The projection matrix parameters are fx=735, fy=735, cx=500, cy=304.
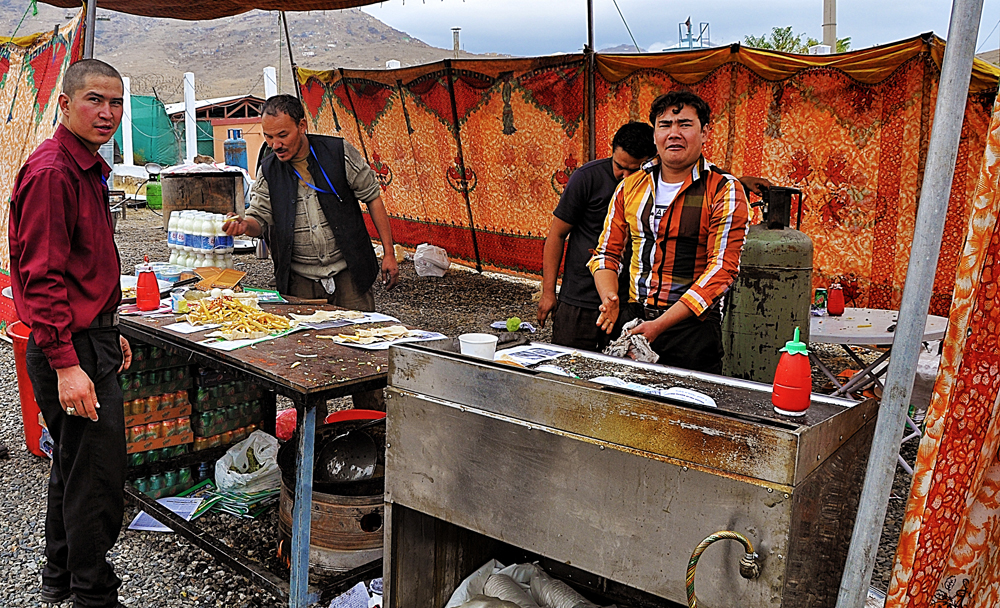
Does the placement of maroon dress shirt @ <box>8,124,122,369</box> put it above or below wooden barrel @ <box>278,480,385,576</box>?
above

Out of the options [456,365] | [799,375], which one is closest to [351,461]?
[456,365]

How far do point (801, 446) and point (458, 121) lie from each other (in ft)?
26.1

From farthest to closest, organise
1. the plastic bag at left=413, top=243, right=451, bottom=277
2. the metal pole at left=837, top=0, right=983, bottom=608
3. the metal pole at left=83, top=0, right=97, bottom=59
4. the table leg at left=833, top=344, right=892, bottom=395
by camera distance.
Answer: the plastic bag at left=413, top=243, right=451, bottom=277, the table leg at left=833, top=344, right=892, bottom=395, the metal pole at left=83, top=0, right=97, bottom=59, the metal pole at left=837, top=0, right=983, bottom=608

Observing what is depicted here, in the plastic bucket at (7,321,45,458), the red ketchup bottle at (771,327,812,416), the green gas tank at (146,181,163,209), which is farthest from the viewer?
the green gas tank at (146,181,163,209)

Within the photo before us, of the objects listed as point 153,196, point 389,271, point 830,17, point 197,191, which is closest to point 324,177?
point 389,271

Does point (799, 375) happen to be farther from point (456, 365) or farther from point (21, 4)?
point (21, 4)

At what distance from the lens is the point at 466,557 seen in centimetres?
287

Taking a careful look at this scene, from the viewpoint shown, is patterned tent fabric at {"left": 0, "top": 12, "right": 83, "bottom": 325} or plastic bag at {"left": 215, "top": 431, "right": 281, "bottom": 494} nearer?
plastic bag at {"left": 215, "top": 431, "right": 281, "bottom": 494}

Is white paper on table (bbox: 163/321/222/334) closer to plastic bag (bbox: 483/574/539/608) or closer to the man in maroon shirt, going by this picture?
the man in maroon shirt

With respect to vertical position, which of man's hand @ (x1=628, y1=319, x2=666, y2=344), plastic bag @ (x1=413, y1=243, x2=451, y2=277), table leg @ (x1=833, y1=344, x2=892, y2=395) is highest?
man's hand @ (x1=628, y1=319, x2=666, y2=344)

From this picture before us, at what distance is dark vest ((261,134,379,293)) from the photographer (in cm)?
469

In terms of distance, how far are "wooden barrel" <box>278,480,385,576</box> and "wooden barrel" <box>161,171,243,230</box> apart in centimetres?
892

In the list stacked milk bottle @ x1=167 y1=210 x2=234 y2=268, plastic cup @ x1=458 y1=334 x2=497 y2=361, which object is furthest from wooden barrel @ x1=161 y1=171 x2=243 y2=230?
plastic cup @ x1=458 y1=334 x2=497 y2=361

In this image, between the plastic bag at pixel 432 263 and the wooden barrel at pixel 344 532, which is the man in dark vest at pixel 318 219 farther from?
the plastic bag at pixel 432 263
